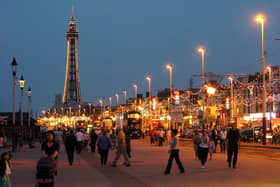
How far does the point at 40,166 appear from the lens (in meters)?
11.5

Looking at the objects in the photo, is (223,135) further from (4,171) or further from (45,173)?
(45,173)

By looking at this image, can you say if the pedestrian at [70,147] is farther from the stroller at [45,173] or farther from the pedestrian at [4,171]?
the stroller at [45,173]

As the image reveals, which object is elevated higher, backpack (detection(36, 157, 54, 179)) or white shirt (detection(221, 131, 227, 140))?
white shirt (detection(221, 131, 227, 140))

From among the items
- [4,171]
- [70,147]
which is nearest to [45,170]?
[4,171]

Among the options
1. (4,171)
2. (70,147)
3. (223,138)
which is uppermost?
(223,138)

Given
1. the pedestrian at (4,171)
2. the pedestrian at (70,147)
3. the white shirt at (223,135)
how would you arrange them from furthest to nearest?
the white shirt at (223,135) → the pedestrian at (70,147) → the pedestrian at (4,171)

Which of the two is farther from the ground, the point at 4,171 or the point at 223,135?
the point at 223,135

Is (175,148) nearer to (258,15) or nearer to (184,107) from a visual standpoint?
(258,15)

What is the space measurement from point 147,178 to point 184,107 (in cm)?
11269

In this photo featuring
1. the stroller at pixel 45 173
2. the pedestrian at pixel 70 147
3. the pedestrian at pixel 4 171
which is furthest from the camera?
the pedestrian at pixel 70 147

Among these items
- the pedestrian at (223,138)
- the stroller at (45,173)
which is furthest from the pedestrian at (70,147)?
the stroller at (45,173)

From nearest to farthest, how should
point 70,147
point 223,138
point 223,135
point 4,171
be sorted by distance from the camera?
1. point 4,171
2. point 70,147
3. point 223,135
4. point 223,138

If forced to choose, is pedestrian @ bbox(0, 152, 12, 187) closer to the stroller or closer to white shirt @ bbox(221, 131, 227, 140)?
the stroller

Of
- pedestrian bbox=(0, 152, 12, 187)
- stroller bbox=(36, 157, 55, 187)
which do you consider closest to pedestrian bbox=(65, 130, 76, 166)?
pedestrian bbox=(0, 152, 12, 187)
